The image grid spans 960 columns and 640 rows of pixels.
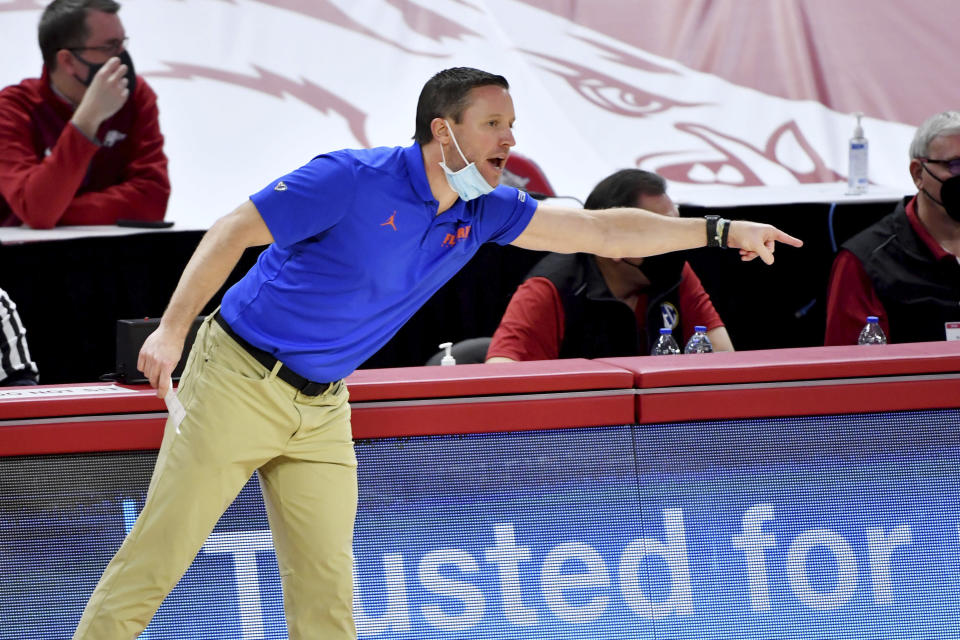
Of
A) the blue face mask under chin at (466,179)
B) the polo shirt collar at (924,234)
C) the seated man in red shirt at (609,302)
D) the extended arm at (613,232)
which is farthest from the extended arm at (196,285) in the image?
the polo shirt collar at (924,234)

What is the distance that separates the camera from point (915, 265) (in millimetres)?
4113

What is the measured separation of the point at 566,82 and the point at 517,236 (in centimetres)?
362

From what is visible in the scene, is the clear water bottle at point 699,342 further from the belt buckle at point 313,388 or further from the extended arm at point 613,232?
the belt buckle at point 313,388

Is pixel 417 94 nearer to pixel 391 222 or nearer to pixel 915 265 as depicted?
pixel 915 265

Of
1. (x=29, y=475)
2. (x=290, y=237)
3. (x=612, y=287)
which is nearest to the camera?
(x=290, y=237)

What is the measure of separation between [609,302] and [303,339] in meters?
1.66

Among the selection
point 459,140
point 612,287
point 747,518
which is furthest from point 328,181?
point 612,287

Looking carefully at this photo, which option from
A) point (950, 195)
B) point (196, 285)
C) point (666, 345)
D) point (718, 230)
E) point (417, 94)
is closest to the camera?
point (196, 285)

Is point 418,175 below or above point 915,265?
above

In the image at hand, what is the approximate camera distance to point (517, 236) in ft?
8.45

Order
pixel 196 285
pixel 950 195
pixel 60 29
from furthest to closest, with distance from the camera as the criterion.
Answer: pixel 60 29 → pixel 950 195 → pixel 196 285

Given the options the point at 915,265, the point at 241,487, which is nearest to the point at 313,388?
the point at 241,487

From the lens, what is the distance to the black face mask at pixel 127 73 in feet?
17.3

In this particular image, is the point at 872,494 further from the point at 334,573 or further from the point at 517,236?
the point at 334,573
